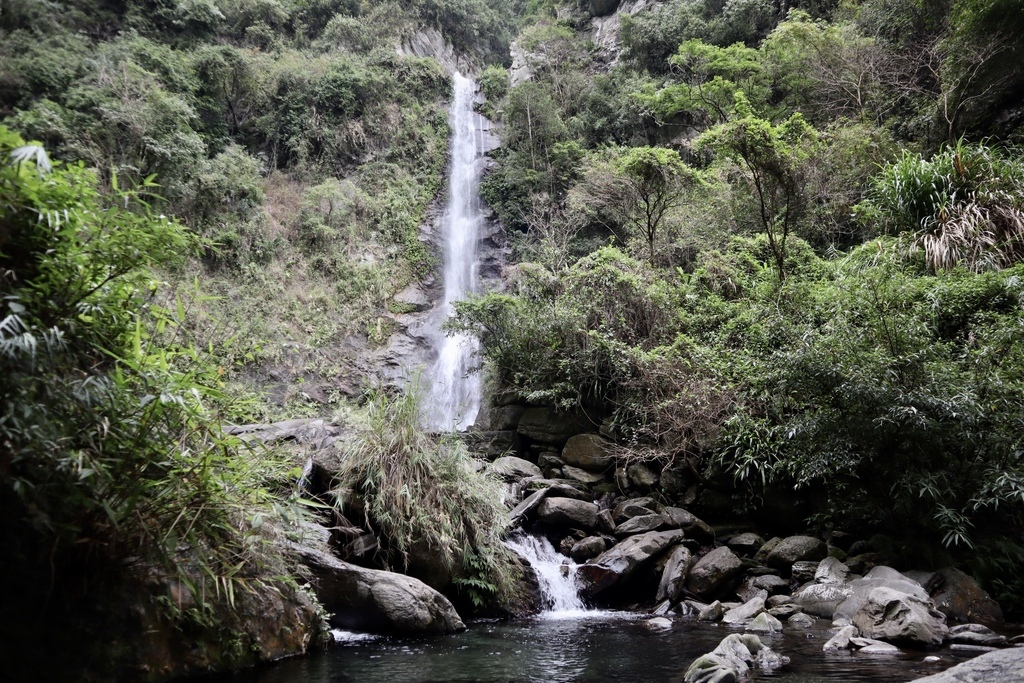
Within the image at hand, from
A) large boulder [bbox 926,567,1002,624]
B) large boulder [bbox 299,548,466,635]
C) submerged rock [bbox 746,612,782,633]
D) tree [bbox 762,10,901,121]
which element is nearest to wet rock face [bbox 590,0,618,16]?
tree [bbox 762,10,901,121]

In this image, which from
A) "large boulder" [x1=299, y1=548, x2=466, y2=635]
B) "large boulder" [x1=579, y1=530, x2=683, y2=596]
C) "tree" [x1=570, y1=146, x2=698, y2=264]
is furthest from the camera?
"tree" [x1=570, y1=146, x2=698, y2=264]

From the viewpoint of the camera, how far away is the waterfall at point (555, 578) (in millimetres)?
7609

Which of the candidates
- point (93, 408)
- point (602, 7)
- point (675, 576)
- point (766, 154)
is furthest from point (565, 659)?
point (602, 7)

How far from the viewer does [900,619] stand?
5645 millimetres

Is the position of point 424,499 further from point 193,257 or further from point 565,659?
point 193,257

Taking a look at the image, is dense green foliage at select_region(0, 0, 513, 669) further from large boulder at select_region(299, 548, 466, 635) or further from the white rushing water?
the white rushing water

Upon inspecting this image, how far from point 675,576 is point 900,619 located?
2611 millimetres

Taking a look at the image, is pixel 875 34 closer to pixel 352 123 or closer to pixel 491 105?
pixel 491 105

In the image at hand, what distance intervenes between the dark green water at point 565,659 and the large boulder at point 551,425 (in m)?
4.77

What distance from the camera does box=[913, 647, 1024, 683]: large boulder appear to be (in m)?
3.46

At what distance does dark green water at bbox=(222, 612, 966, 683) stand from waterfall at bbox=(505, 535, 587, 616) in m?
1.00

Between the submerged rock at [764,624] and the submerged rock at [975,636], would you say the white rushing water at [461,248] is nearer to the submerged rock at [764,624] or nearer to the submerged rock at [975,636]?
the submerged rock at [764,624]

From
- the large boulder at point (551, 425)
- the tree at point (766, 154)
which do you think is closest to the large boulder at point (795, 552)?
the large boulder at point (551, 425)

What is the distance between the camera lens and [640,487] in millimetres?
9758
